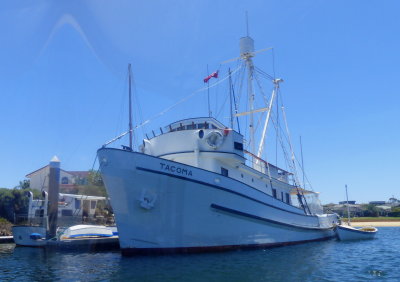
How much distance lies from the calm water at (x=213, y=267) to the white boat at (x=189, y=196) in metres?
0.85

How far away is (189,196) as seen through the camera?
1620 centimetres

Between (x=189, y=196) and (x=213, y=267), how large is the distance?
12.3 ft

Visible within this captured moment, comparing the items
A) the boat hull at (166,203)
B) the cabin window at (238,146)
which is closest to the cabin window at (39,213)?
the boat hull at (166,203)

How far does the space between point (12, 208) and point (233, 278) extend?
31.3 metres

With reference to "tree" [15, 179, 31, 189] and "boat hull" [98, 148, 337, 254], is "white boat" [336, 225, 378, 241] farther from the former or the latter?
"tree" [15, 179, 31, 189]

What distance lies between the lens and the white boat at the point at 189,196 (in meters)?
15.9

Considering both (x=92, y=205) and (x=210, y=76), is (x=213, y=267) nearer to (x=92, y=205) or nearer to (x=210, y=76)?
(x=210, y=76)

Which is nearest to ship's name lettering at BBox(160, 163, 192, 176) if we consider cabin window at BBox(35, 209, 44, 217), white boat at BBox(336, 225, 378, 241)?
cabin window at BBox(35, 209, 44, 217)

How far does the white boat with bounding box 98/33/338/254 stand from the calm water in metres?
0.85

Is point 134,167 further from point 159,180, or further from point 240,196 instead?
point 240,196

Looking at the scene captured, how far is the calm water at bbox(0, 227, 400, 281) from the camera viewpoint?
12.0 meters

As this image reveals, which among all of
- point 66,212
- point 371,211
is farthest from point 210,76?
point 371,211

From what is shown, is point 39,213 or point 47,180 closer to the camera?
point 39,213

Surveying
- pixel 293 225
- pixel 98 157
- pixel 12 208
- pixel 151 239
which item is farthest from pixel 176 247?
pixel 12 208
